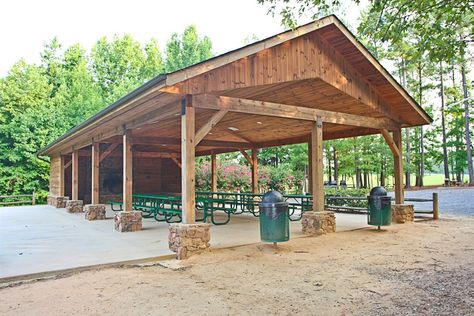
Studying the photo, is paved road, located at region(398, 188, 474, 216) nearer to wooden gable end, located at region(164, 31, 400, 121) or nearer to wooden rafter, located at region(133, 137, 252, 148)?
wooden gable end, located at region(164, 31, 400, 121)

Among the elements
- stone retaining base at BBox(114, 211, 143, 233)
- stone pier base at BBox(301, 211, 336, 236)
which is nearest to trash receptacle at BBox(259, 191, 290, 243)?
stone pier base at BBox(301, 211, 336, 236)

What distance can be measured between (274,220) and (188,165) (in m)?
1.64

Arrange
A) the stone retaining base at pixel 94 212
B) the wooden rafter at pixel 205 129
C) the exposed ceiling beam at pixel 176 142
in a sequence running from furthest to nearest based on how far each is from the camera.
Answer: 1. the exposed ceiling beam at pixel 176 142
2. the stone retaining base at pixel 94 212
3. the wooden rafter at pixel 205 129

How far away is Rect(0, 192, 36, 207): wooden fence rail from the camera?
17.0 m

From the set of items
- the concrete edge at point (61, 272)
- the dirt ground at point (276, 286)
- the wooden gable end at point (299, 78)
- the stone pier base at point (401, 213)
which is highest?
the wooden gable end at point (299, 78)

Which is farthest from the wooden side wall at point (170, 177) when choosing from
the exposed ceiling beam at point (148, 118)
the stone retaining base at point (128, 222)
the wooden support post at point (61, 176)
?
the stone retaining base at point (128, 222)

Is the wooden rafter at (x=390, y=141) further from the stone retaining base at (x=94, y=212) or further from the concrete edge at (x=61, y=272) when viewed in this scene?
the stone retaining base at (x=94, y=212)

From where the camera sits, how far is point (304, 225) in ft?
23.1

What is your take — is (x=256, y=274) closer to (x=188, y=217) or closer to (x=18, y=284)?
(x=188, y=217)

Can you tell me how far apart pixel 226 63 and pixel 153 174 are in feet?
37.9

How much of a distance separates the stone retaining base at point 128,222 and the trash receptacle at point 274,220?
3363mm

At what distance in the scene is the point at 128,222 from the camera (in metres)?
7.58

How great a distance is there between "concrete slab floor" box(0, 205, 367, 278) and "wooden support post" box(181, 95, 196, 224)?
0.70 metres

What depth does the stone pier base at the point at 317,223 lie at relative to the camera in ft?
22.5
